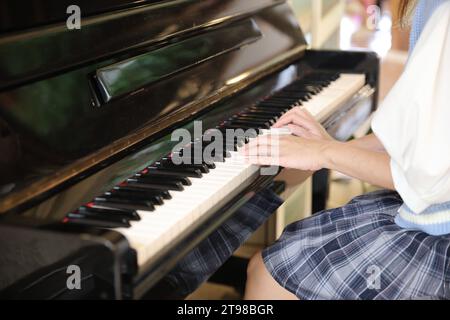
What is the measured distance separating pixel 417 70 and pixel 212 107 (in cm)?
73

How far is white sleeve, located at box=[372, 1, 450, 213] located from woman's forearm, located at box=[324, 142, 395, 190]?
15 cm

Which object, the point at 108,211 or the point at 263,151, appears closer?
the point at 108,211

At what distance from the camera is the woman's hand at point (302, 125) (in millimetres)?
1814

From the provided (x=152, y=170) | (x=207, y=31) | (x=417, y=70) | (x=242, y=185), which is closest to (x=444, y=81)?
(x=417, y=70)

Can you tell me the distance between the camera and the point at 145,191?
137 cm

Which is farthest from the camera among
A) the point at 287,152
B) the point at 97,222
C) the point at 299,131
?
the point at 299,131

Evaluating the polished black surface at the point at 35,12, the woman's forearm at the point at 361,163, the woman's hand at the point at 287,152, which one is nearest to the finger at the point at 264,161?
the woman's hand at the point at 287,152

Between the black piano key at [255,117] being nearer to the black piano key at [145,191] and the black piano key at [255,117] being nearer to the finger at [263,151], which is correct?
the finger at [263,151]

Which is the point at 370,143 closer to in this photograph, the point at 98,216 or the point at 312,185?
the point at 98,216

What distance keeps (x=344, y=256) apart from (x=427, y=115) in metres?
0.36

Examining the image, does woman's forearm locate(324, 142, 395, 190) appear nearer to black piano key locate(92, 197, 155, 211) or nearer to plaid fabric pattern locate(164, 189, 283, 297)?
plaid fabric pattern locate(164, 189, 283, 297)

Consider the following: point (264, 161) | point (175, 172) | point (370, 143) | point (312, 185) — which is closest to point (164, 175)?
point (175, 172)

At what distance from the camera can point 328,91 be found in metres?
2.30
